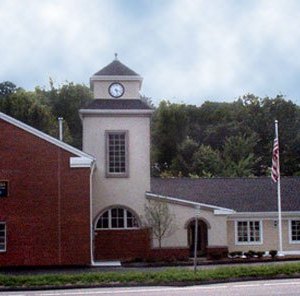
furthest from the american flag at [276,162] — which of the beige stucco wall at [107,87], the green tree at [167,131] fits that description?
the green tree at [167,131]

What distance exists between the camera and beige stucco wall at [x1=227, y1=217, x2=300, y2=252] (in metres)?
38.9

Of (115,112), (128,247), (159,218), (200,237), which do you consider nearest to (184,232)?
(200,237)

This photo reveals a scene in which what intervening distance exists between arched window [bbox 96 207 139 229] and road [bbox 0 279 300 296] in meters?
14.0

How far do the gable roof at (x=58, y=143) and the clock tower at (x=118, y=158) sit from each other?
392 cm

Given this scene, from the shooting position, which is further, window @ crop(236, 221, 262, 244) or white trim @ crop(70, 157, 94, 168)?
window @ crop(236, 221, 262, 244)

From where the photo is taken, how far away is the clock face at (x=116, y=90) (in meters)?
37.0

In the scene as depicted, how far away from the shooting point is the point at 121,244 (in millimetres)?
35750

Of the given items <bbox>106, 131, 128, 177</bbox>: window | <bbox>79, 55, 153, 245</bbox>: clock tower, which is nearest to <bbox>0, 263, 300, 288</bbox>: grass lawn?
<bbox>79, 55, 153, 245</bbox>: clock tower

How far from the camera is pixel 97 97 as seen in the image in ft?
122

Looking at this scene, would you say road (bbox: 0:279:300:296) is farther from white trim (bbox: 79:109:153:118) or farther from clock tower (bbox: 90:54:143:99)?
clock tower (bbox: 90:54:143:99)

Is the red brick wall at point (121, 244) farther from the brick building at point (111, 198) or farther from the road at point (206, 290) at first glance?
the road at point (206, 290)

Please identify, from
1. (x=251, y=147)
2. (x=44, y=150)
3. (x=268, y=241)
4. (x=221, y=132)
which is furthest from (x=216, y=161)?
(x=44, y=150)

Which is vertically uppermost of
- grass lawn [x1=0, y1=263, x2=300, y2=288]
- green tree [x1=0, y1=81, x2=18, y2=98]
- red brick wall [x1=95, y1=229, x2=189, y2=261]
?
green tree [x1=0, y1=81, x2=18, y2=98]

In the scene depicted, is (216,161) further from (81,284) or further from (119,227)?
(81,284)
